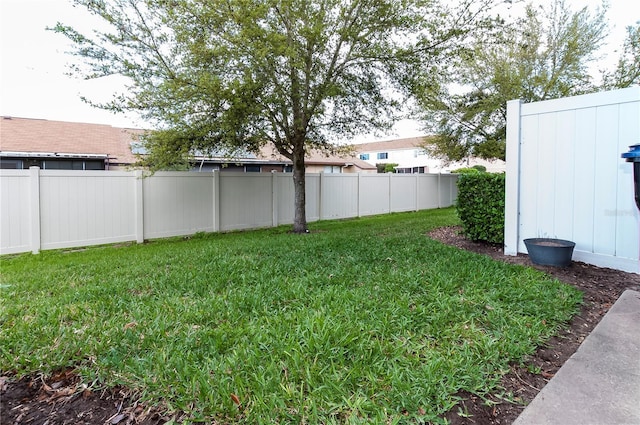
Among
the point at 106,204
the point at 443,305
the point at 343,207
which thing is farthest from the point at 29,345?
the point at 343,207

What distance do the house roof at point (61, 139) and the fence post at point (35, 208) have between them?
6.08 m

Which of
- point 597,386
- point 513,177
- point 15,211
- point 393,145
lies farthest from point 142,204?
point 393,145

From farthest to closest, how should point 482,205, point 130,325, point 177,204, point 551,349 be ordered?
point 177,204
point 482,205
point 130,325
point 551,349

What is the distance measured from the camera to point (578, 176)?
458 centimetres

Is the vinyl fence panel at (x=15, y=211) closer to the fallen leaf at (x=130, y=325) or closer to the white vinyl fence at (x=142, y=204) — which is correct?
the white vinyl fence at (x=142, y=204)

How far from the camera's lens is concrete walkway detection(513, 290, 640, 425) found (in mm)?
1804

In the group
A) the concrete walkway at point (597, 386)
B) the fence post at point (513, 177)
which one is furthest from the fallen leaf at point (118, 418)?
the fence post at point (513, 177)

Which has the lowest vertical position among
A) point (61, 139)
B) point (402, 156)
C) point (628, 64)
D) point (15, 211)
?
point (15, 211)

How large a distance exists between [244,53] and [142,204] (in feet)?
13.2

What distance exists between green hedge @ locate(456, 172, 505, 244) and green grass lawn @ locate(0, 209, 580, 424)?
132 centimetres

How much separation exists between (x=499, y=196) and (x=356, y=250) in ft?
7.89

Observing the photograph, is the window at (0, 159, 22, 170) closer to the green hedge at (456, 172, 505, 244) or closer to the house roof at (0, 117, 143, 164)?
the house roof at (0, 117, 143, 164)

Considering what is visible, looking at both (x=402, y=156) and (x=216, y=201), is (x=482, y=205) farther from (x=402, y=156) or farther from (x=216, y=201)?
(x=402, y=156)

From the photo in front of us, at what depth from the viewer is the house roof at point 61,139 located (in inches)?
513
